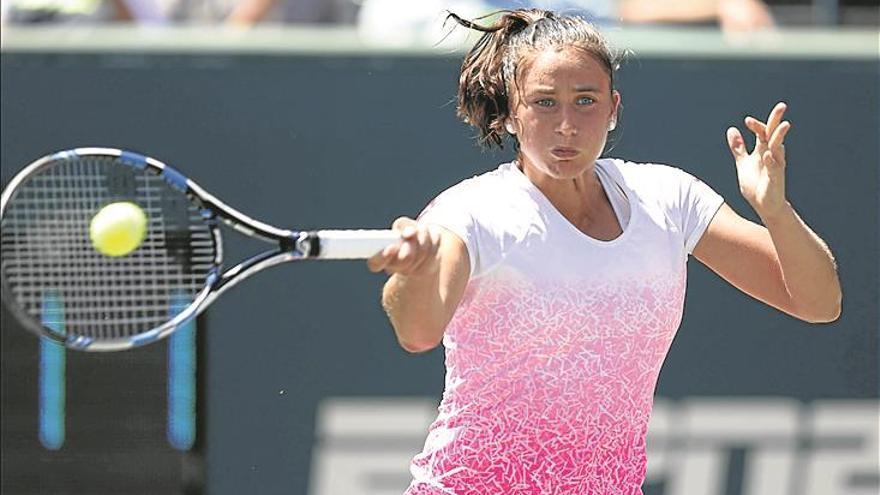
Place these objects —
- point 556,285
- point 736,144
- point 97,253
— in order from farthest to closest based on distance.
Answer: point 97,253 < point 736,144 < point 556,285

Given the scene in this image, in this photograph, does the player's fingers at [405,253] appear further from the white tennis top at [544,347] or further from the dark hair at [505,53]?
the dark hair at [505,53]

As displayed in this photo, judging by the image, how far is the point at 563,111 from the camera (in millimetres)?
2574

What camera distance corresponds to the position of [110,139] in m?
4.63

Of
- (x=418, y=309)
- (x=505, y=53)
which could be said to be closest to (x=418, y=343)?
(x=418, y=309)

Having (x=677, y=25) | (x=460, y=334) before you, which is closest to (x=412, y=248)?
(x=460, y=334)

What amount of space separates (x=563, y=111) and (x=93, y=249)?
1930 millimetres

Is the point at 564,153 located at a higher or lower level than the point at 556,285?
higher

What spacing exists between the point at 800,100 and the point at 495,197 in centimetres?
240

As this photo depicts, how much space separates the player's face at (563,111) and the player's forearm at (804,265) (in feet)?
1.04

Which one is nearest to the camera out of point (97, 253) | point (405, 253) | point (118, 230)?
point (405, 253)

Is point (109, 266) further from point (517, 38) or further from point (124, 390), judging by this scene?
point (517, 38)

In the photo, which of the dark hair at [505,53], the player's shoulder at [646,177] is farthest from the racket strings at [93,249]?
the player's shoulder at [646,177]

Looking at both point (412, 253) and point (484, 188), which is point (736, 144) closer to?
point (484, 188)

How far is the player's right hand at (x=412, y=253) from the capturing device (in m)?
2.40
